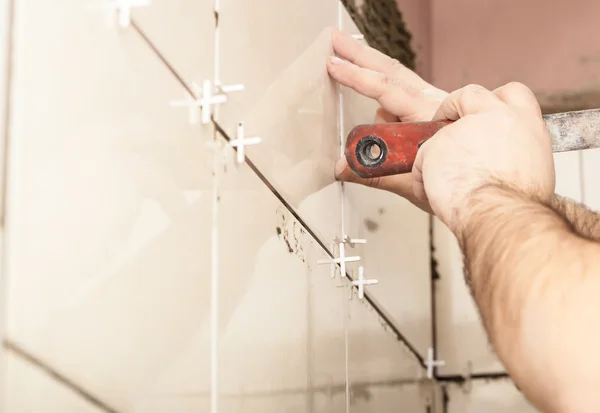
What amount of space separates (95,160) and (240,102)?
0.30m

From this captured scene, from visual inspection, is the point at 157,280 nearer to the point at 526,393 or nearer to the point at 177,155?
the point at 177,155

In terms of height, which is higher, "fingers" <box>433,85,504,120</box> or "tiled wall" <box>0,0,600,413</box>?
"fingers" <box>433,85,504,120</box>

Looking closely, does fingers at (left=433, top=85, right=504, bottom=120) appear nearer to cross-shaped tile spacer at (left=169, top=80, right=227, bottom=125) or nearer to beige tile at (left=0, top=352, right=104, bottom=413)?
cross-shaped tile spacer at (left=169, top=80, right=227, bottom=125)

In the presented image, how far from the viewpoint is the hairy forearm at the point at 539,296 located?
57 centimetres

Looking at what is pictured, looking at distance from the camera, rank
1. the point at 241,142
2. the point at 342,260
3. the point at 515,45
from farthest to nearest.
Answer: the point at 515,45 < the point at 342,260 < the point at 241,142

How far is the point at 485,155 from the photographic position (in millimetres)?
817

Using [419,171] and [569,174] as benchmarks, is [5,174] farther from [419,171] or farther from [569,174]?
[569,174]

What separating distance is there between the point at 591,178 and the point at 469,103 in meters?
0.96

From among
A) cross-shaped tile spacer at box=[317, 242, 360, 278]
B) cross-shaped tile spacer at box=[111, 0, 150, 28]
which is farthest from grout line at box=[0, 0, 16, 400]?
cross-shaped tile spacer at box=[317, 242, 360, 278]

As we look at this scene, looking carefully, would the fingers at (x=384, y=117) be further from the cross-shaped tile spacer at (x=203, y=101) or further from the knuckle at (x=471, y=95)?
the cross-shaped tile spacer at (x=203, y=101)

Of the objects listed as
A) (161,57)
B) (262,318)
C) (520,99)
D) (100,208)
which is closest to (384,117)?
(520,99)

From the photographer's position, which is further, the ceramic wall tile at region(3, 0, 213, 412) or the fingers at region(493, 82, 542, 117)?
the fingers at region(493, 82, 542, 117)

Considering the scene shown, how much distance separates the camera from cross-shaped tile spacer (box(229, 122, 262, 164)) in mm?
841

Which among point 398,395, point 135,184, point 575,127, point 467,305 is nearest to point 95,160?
point 135,184
